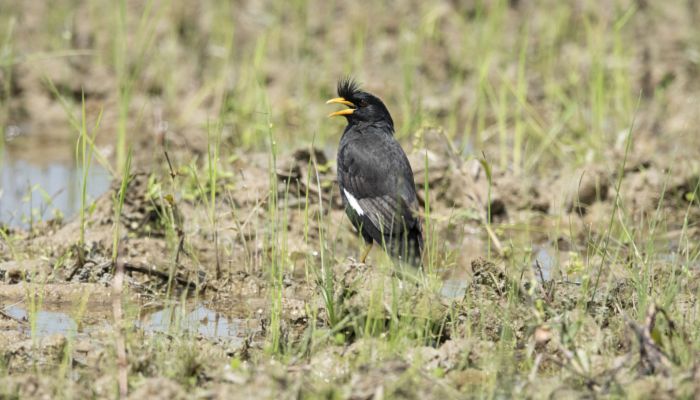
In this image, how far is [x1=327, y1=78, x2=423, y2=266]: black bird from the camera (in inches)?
262

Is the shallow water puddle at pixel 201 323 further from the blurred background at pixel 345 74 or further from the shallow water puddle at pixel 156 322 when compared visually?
the blurred background at pixel 345 74

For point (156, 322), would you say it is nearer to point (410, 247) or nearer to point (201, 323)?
point (201, 323)

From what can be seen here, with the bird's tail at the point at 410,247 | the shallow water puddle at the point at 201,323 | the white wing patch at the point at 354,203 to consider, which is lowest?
the shallow water puddle at the point at 201,323

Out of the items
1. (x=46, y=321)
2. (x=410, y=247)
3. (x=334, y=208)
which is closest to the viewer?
(x=46, y=321)

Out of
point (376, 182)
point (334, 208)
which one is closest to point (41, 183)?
point (334, 208)

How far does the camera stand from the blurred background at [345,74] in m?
9.43

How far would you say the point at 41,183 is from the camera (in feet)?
30.3

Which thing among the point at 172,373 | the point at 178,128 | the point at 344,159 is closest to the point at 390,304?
the point at 172,373

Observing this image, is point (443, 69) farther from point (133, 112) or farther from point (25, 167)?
point (25, 167)

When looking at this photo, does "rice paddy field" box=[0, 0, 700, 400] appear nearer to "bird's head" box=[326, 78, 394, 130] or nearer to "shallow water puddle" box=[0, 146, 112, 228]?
"shallow water puddle" box=[0, 146, 112, 228]

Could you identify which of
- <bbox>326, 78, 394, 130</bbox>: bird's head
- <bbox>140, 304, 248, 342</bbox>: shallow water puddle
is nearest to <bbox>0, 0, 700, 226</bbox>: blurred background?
<bbox>326, 78, 394, 130</bbox>: bird's head

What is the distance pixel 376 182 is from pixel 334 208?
1432mm

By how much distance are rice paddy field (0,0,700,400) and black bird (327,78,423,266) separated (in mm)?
209

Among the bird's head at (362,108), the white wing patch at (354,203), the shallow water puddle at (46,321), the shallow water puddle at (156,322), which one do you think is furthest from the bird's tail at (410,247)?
the shallow water puddle at (46,321)
